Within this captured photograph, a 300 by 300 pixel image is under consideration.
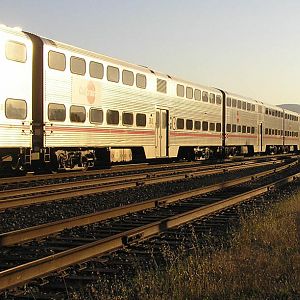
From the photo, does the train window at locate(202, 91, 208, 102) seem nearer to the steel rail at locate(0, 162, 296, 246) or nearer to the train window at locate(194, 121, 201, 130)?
the train window at locate(194, 121, 201, 130)

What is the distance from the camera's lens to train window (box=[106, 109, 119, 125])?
19.4 m

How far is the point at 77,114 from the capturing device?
17641 mm

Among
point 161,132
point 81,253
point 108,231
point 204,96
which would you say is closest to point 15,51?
point 108,231

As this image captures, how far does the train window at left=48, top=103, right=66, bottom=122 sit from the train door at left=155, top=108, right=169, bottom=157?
23.5 ft

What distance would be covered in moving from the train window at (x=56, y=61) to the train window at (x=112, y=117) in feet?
10.3

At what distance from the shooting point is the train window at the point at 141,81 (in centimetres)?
2177

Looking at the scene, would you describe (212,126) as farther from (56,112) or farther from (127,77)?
(56,112)

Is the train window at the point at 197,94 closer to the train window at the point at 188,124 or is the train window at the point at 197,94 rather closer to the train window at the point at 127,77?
the train window at the point at 188,124

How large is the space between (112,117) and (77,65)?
2.87 meters

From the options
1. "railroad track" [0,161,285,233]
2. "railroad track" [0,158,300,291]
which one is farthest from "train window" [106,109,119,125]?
"railroad track" [0,158,300,291]

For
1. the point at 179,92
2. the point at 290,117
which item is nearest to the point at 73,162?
the point at 179,92

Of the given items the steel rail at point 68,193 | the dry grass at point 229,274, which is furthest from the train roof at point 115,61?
the dry grass at point 229,274

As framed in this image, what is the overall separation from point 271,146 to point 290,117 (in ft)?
26.2

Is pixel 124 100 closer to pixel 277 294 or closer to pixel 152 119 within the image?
pixel 152 119
